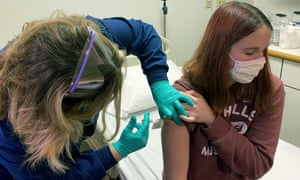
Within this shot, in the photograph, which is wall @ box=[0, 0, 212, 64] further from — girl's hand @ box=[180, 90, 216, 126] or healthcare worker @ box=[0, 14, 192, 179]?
girl's hand @ box=[180, 90, 216, 126]

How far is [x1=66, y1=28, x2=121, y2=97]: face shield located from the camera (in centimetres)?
81

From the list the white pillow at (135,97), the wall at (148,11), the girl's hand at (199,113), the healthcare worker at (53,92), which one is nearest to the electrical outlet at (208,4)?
the wall at (148,11)

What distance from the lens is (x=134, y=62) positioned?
2586 mm

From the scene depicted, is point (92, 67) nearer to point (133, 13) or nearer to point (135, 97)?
point (135, 97)

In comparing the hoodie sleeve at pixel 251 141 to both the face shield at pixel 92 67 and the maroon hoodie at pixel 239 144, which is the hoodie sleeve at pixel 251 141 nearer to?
the maroon hoodie at pixel 239 144

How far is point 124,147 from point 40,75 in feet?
1.28

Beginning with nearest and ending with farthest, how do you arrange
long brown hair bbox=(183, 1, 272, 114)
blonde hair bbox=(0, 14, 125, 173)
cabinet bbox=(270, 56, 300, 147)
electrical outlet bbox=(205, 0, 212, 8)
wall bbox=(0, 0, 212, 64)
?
blonde hair bbox=(0, 14, 125, 173) < long brown hair bbox=(183, 1, 272, 114) < wall bbox=(0, 0, 212, 64) < cabinet bbox=(270, 56, 300, 147) < electrical outlet bbox=(205, 0, 212, 8)

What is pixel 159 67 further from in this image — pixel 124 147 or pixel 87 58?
pixel 87 58

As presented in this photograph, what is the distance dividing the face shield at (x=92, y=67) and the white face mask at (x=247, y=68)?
43cm

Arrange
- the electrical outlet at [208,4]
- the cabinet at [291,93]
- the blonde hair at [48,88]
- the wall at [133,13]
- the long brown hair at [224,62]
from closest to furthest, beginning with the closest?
1. the blonde hair at [48,88]
2. the long brown hair at [224,62]
3. the wall at [133,13]
4. the cabinet at [291,93]
5. the electrical outlet at [208,4]

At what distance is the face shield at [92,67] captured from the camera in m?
0.81

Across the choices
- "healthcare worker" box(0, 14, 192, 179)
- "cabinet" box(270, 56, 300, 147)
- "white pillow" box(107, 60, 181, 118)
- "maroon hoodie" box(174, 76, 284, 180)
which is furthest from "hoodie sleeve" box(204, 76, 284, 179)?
"cabinet" box(270, 56, 300, 147)

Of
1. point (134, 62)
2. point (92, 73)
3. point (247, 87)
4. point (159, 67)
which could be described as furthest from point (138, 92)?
point (92, 73)

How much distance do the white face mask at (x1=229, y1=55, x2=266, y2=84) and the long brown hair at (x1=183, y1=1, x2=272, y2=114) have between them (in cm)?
3
